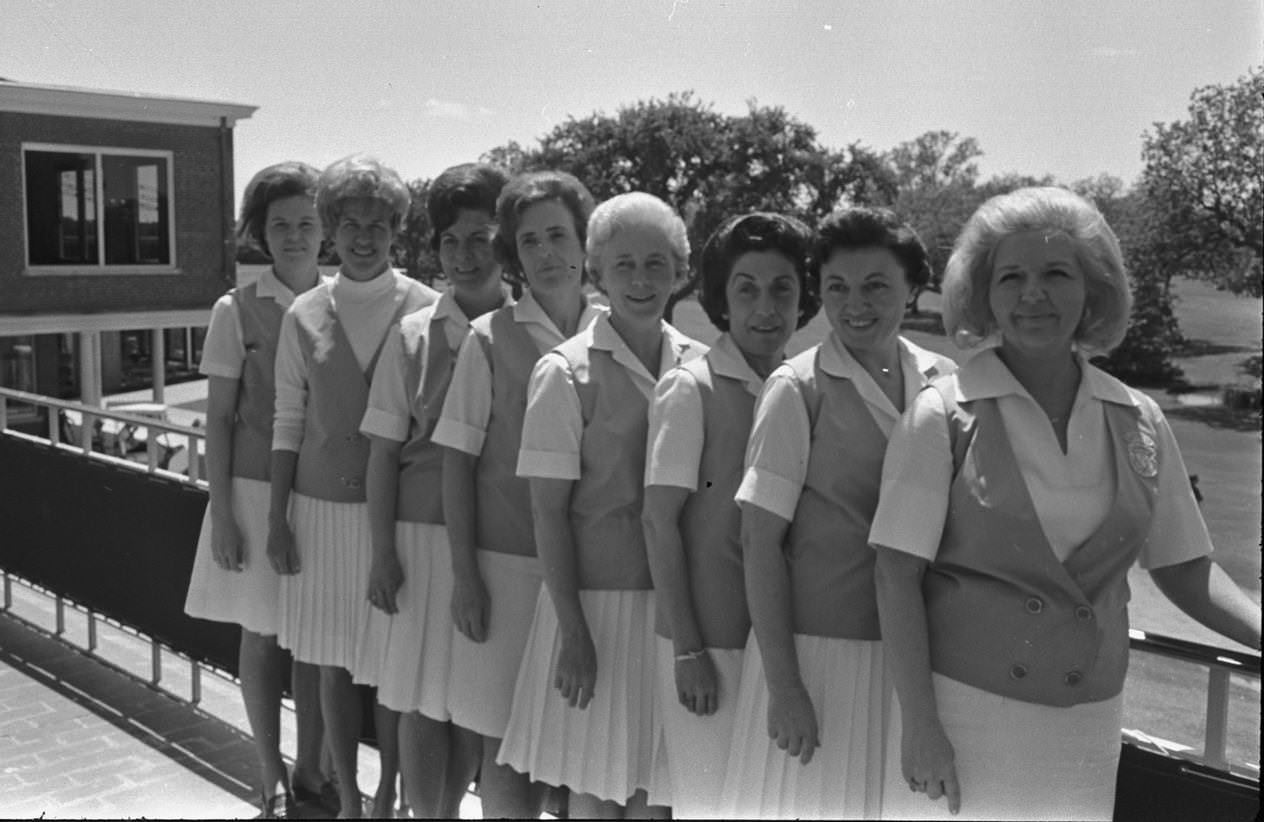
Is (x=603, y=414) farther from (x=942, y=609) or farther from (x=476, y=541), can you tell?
(x=942, y=609)

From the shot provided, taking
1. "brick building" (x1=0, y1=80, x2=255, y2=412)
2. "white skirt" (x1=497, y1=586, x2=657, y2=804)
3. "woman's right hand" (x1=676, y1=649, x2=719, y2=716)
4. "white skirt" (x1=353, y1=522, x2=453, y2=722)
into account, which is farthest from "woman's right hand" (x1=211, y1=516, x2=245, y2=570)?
"woman's right hand" (x1=676, y1=649, x2=719, y2=716)

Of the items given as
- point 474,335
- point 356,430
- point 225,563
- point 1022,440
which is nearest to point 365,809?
point 225,563

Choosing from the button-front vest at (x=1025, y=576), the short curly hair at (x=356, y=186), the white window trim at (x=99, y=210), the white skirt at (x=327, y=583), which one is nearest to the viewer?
the button-front vest at (x=1025, y=576)

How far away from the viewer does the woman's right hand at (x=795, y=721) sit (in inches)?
Answer: 75.8

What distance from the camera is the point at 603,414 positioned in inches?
89.5

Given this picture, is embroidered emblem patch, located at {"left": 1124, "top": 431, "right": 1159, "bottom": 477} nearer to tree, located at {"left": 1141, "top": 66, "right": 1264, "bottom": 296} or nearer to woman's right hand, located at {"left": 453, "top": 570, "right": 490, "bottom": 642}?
tree, located at {"left": 1141, "top": 66, "right": 1264, "bottom": 296}

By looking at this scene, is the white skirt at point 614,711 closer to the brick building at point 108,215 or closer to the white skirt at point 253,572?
the white skirt at point 253,572

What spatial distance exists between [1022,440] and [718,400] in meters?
0.55

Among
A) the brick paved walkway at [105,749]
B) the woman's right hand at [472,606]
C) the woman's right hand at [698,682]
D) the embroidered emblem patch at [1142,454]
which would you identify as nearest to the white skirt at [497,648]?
the woman's right hand at [472,606]

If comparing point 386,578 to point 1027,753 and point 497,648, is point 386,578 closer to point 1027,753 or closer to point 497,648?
point 497,648

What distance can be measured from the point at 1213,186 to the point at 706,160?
5.42ft

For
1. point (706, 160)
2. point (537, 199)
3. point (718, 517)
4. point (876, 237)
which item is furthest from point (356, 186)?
point (706, 160)

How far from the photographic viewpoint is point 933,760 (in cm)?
177

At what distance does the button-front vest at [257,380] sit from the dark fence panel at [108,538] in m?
0.91
